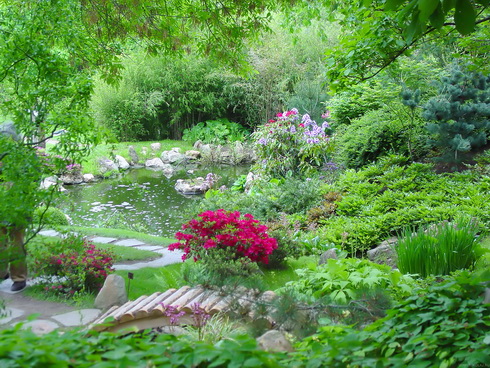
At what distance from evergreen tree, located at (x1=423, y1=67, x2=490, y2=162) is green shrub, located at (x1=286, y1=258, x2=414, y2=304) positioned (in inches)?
169

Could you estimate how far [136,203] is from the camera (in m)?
11.2

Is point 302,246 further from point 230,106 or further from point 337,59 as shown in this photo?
point 230,106

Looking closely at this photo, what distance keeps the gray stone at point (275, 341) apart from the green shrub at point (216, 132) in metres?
16.6

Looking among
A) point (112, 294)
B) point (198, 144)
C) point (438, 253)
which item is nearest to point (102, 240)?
point (112, 294)

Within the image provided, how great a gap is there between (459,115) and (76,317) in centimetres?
629

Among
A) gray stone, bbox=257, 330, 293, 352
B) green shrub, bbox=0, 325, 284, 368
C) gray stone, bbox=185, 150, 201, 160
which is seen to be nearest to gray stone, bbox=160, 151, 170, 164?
gray stone, bbox=185, 150, 201, 160

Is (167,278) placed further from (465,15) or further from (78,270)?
(465,15)

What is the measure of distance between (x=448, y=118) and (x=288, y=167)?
3.20 meters

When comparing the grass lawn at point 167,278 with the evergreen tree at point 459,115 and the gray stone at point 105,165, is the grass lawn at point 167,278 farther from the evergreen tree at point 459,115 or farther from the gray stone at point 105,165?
the gray stone at point 105,165

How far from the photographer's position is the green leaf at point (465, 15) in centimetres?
164

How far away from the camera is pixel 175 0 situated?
6406 millimetres

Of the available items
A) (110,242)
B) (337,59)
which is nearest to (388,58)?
(337,59)

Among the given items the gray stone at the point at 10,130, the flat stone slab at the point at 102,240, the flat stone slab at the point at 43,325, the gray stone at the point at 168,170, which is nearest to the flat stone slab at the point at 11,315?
the flat stone slab at the point at 43,325

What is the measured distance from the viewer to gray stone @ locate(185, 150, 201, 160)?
17.6 metres
